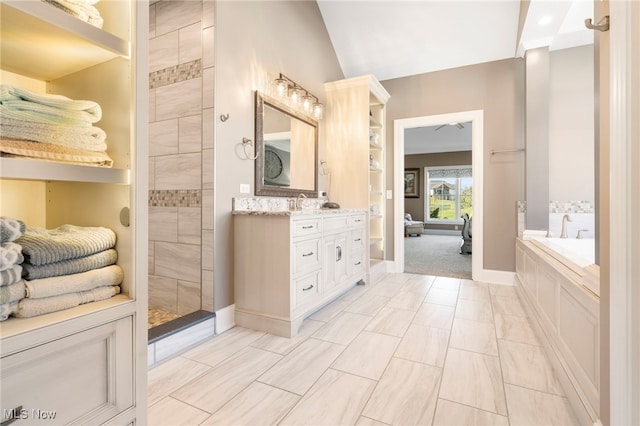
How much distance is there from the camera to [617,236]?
983mm

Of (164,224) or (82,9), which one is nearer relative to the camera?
(82,9)

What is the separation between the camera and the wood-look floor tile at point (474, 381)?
4.84ft

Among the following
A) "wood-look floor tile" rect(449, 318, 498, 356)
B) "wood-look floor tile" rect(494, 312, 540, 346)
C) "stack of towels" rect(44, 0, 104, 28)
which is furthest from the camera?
"wood-look floor tile" rect(494, 312, 540, 346)

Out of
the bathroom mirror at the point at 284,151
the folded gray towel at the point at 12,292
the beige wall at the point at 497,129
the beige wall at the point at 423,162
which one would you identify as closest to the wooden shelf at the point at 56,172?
the folded gray towel at the point at 12,292

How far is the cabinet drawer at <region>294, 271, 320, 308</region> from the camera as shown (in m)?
2.30

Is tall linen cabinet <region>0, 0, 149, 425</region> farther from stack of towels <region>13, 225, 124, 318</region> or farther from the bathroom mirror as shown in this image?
the bathroom mirror

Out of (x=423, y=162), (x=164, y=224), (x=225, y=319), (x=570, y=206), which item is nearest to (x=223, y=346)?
(x=225, y=319)

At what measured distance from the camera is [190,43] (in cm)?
232

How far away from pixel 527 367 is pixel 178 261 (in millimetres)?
2507

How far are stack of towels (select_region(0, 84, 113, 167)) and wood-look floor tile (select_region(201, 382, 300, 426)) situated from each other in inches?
47.4

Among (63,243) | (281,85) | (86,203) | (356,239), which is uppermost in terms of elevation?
(281,85)

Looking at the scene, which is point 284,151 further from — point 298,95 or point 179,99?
point 179,99

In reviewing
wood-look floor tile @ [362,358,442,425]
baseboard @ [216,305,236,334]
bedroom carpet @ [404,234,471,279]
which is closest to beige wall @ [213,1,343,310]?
baseboard @ [216,305,236,334]

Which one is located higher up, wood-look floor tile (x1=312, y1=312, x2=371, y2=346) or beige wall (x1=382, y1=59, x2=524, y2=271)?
beige wall (x1=382, y1=59, x2=524, y2=271)
